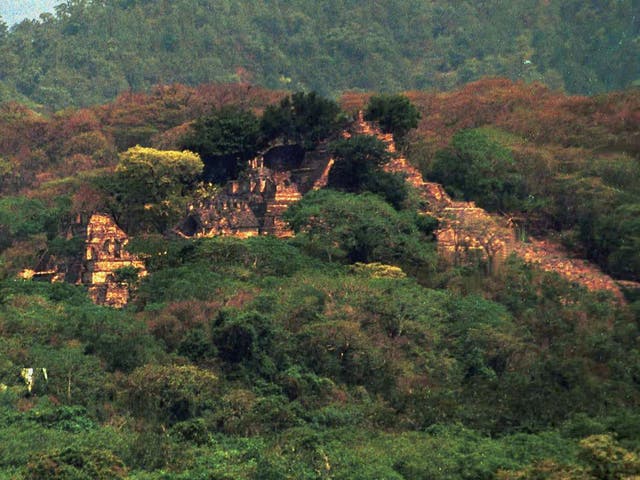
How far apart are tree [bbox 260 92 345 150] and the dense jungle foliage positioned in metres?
0.07

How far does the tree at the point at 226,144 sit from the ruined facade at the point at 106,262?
18.7ft

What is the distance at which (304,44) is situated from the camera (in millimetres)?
116062

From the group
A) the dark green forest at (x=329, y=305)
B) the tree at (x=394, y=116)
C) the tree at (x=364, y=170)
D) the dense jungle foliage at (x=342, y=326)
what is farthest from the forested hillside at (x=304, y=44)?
the tree at (x=364, y=170)

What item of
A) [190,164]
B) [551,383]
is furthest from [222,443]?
[190,164]

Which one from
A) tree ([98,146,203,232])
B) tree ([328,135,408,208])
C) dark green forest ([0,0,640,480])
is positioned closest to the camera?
dark green forest ([0,0,640,480])

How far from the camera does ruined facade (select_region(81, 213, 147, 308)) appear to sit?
55094 millimetres

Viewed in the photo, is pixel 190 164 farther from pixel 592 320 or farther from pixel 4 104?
pixel 4 104

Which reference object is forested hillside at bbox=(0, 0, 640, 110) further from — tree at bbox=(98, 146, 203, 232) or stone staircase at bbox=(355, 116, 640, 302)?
tree at bbox=(98, 146, 203, 232)

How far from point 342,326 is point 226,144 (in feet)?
42.5

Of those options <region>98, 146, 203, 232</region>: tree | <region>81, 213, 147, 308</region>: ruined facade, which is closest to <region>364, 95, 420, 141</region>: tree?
<region>98, 146, 203, 232</region>: tree

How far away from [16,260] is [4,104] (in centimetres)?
2788

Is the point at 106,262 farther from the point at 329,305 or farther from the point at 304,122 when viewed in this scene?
the point at 304,122

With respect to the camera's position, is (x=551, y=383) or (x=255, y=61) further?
(x=255, y=61)

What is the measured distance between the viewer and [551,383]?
159ft
